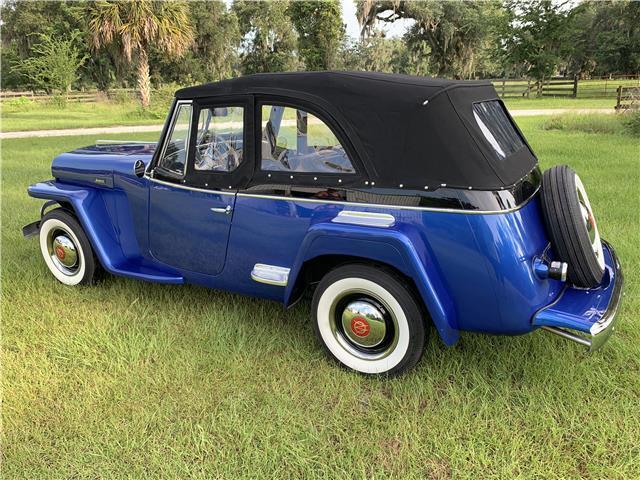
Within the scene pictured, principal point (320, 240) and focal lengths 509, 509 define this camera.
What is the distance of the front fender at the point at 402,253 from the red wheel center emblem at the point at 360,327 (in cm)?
39

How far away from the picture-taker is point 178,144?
3510 mm

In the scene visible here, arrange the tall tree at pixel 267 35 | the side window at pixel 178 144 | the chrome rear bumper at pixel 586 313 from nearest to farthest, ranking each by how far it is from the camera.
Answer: the chrome rear bumper at pixel 586 313 → the side window at pixel 178 144 → the tall tree at pixel 267 35

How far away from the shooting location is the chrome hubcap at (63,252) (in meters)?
4.14

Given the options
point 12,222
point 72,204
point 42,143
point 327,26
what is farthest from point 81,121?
point 327,26

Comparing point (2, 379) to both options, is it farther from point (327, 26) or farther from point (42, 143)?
point (327, 26)

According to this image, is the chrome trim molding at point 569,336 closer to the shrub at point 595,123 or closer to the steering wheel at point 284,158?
the steering wheel at point 284,158

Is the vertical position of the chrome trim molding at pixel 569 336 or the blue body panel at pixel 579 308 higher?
the blue body panel at pixel 579 308

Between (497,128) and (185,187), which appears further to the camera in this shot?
(185,187)

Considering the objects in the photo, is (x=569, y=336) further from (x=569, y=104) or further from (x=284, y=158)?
(x=569, y=104)

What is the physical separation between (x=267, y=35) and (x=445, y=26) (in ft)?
50.5

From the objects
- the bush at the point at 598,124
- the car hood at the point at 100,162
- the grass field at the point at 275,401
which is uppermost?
the car hood at the point at 100,162

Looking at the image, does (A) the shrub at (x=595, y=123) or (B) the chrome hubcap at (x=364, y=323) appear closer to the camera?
(B) the chrome hubcap at (x=364, y=323)

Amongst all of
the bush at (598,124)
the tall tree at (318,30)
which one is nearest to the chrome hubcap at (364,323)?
the bush at (598,124)

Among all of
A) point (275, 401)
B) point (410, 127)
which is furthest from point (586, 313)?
point (275, 401)
